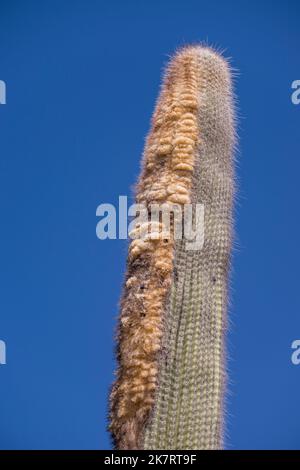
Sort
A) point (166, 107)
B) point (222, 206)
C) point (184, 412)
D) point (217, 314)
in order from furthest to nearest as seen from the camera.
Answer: point (166, 107) < point (222, 206) < point (217, 314) < point (184, 412)

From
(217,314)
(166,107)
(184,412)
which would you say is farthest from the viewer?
(166,107)

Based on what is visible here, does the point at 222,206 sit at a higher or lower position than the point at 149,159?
lower

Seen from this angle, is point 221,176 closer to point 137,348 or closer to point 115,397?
point 137,348

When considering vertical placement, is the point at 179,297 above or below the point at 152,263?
below

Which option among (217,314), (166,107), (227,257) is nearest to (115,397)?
(217,314)
